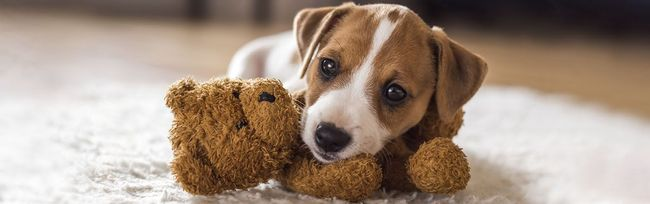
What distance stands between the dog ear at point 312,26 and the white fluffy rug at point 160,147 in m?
0.48

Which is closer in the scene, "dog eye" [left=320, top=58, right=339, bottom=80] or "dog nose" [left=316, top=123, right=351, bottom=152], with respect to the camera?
"dog nose" [left=316, top=123, right=351, bottom=152]

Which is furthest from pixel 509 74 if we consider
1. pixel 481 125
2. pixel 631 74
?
pixel 481 125

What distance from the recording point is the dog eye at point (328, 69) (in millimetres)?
2037

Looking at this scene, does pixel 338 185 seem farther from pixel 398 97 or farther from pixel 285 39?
pixel 285 39

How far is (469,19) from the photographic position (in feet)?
24.6

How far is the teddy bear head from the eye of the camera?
1.77m

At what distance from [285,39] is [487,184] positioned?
1386mm

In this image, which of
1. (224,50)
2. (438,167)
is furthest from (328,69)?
(224,50)

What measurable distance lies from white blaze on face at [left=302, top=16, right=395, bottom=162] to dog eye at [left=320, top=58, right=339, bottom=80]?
0.06m

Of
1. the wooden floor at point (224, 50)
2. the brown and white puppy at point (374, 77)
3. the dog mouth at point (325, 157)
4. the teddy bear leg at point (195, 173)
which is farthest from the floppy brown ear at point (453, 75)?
the wooden floor at point (224, 50)

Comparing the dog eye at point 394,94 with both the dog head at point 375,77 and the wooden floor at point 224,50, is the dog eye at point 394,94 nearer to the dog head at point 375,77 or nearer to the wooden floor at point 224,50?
the dog head at point 375,77

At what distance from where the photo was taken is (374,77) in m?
1.99

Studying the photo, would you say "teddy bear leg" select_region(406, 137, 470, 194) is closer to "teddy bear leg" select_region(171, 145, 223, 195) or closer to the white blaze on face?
the white blaze on face

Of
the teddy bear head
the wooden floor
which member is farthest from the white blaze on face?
the wooden floor
